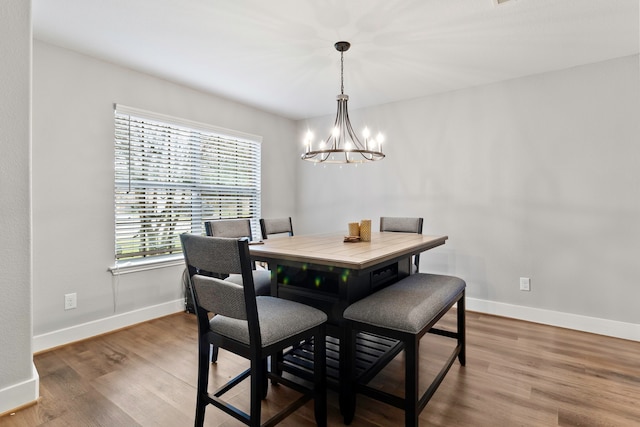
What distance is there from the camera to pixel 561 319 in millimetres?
3031

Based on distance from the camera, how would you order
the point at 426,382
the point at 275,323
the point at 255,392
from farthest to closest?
the point at 426,382, the point at 275,323, the point at 255,392

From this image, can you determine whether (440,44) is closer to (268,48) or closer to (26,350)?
(268,48)

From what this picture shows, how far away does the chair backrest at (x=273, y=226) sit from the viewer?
9.85ft

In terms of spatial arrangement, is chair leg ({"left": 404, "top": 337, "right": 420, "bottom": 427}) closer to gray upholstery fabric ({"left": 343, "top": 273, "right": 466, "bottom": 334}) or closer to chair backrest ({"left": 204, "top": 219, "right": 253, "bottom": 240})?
gray upholstery fabric ({"left": 343, "top": 273, "right": 466, "bottom": 334})

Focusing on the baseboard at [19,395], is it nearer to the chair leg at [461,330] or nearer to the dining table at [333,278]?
the dining table at [333,278]

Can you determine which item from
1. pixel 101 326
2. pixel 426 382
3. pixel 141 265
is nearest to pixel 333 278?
pixel 426 382

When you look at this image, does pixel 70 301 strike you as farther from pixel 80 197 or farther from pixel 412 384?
pixel 412 384

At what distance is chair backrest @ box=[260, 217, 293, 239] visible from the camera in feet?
9.85

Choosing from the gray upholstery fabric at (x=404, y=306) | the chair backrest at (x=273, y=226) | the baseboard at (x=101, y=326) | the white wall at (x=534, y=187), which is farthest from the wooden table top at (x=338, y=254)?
the baseboard at (x=101, y=326)

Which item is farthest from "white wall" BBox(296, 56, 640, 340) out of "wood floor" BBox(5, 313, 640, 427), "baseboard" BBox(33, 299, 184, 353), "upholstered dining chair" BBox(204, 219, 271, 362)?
"baseboard" BBox(33, 299, 184, 353)

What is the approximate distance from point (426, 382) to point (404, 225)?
1532mm

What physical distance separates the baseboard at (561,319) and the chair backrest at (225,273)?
289cm

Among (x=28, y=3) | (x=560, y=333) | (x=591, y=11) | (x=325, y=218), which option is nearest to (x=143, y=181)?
(x=28, y=3)

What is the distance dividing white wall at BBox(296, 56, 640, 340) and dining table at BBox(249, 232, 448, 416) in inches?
55.8
